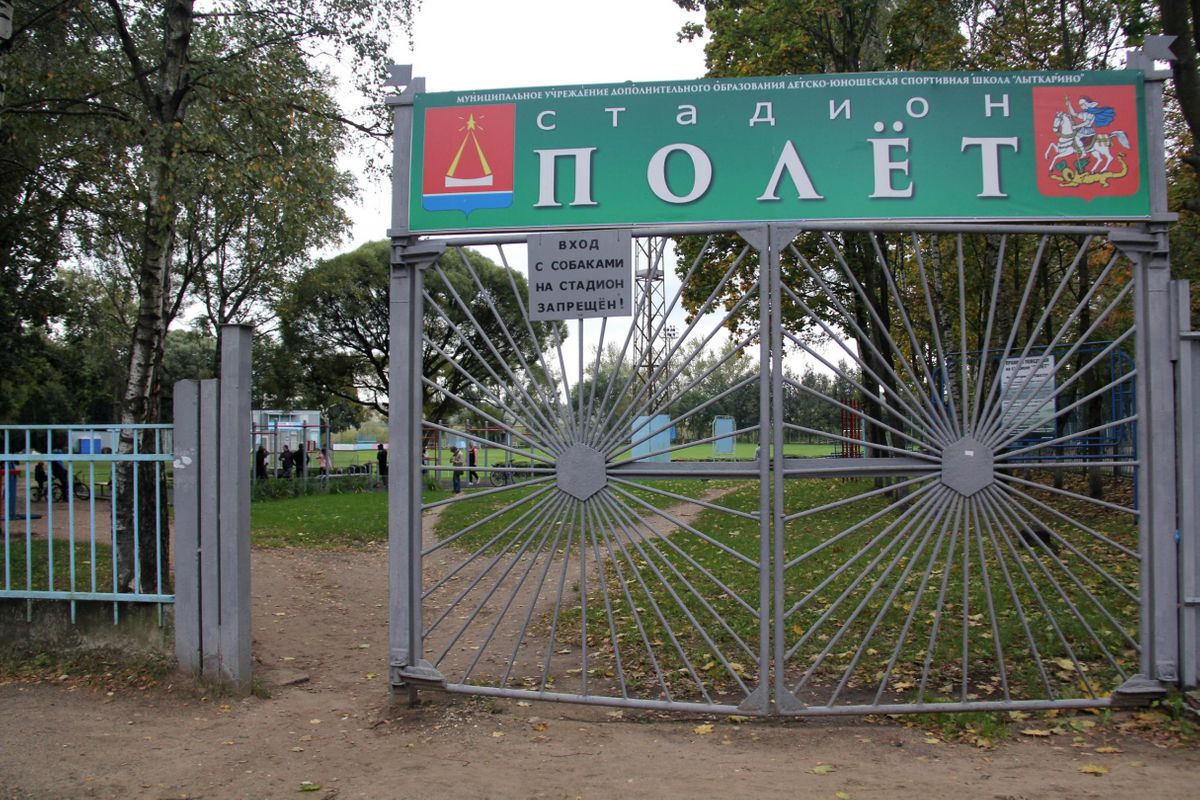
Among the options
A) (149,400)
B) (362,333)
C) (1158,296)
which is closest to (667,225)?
(1158,296)

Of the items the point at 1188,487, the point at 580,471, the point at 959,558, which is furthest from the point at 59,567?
the point at 1188,487

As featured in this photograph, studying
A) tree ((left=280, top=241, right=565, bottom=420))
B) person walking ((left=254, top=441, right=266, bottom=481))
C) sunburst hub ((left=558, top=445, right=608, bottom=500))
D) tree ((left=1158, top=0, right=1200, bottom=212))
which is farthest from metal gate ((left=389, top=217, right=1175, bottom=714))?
tree ((left=280, top=241, right=565, bottom=420))

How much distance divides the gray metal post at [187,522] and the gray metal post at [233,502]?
19cm

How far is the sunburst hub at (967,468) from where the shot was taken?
16.4 feet

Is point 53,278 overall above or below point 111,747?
above

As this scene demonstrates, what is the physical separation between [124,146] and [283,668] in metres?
5.97

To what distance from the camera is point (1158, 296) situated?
508cm

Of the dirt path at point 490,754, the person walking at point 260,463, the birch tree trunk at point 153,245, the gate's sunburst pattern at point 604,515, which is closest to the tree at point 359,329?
the person walking at point 260,463

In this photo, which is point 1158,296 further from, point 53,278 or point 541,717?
point 53,278

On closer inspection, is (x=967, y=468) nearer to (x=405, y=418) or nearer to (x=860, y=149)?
(x=860, y=149)

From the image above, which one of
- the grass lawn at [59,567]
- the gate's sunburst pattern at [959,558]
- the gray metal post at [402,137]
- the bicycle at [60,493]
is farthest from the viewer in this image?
the bicycle at [60,493]

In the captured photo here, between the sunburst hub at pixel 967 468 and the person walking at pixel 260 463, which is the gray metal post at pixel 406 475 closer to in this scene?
the sunburst hub at pixel 967 468

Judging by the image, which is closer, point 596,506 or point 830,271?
point 596,506

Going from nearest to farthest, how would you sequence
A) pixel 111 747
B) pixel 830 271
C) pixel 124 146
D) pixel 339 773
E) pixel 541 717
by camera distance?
pixel 339 773 < pixel 111 747 < pixel 541 717 < pixel 124 146 < pixel 830 271
